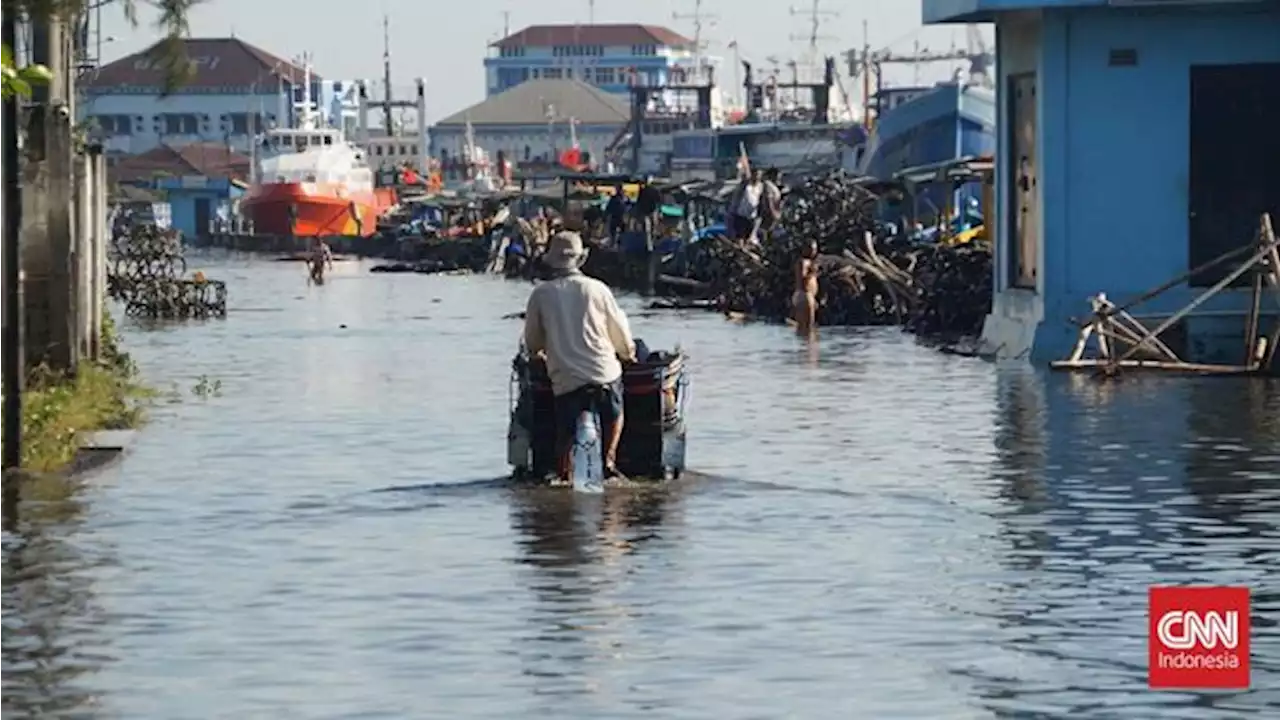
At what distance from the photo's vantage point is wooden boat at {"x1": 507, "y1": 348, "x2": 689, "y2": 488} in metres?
20.1

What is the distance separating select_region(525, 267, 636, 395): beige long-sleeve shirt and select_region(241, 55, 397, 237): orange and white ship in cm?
10183

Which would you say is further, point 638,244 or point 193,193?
point 193,193

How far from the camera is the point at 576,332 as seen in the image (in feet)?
64.0

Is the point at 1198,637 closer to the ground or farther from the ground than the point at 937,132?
closer to the ground

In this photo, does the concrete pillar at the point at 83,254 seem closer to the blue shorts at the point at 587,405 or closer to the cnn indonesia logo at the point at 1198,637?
the blue shorts at the point at 587,405

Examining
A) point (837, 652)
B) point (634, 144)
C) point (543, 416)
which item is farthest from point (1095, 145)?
point (634, 144)

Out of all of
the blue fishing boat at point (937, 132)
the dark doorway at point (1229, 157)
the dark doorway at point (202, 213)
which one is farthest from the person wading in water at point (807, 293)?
the dark doorway at point (202, 213)

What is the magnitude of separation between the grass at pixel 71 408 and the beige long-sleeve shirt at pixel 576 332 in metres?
3.62

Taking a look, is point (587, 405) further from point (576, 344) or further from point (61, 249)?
point (61, 249)

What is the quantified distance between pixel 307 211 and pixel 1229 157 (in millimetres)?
96812

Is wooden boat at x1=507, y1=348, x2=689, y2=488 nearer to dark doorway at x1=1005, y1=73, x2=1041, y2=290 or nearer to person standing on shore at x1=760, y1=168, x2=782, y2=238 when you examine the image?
dark doorway at x1=1005, y1=73, x2=1041, y2=290

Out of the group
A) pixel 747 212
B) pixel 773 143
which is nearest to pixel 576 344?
pixel 747 212

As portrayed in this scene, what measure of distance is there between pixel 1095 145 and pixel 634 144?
5596 inches

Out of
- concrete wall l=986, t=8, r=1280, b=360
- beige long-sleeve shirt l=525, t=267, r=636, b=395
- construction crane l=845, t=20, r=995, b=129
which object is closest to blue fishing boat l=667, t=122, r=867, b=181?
construction crane l=845, t=20, r=995, b=129
